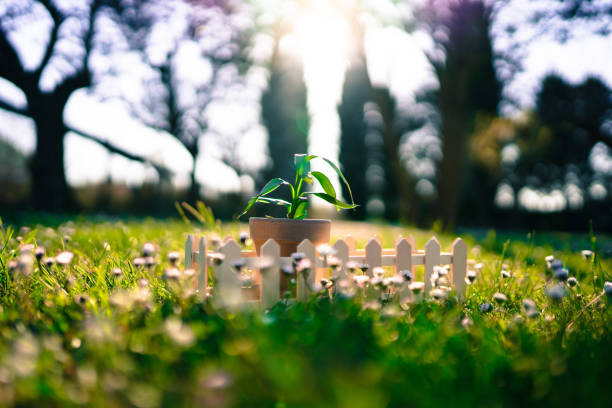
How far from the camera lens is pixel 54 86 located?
36.8ft

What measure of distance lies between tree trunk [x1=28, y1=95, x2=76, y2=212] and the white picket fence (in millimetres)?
10779

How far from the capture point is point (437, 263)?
9.71 feet

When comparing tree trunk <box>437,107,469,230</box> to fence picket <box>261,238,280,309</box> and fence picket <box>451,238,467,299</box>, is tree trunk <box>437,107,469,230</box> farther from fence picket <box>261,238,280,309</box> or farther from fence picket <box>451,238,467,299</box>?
fence picket <box>261,238,280,309</box>

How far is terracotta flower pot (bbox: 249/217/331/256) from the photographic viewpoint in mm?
2656

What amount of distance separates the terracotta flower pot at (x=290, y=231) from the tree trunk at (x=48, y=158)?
11162mm

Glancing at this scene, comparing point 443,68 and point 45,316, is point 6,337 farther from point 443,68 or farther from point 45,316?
point 443,68

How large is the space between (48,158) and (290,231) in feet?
37.8

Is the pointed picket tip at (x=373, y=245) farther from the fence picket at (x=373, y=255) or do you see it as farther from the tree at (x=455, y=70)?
the tree at (x=455, y=70)

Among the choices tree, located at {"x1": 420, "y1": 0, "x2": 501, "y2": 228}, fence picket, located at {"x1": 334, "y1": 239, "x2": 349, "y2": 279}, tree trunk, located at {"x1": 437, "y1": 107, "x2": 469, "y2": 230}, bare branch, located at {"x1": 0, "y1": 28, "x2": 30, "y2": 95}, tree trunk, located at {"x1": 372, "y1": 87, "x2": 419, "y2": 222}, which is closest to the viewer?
fence picket, located at {"x1": 334, "y1": 239, "x2": 349, "y2": 279}

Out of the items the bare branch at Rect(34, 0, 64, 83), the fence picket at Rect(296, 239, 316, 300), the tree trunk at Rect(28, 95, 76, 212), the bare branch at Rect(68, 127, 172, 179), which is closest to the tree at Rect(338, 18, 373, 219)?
the bare branch at Rect(68, 127, 172, 179)

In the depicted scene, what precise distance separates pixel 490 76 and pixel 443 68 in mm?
2058

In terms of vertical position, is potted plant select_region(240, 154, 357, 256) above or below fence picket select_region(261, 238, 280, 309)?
above

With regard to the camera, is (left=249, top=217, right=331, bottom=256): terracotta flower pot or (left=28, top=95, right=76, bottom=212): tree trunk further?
(left=28, top=95, right=76, bottom=212): tree trunk

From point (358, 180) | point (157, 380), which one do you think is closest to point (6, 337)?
point (157, 380)
